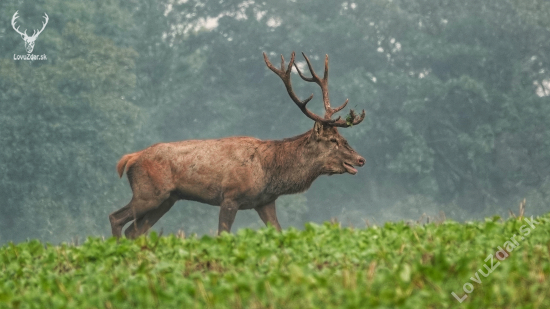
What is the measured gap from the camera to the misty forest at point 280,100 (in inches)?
1500

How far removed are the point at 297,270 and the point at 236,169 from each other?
22.1 ft

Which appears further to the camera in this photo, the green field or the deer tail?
the deer tail

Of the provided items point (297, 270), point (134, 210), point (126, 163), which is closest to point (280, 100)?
point (126, 163)

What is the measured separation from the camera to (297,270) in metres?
5.90

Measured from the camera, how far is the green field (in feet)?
18.5

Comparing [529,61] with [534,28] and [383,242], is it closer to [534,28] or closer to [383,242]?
[534,28]

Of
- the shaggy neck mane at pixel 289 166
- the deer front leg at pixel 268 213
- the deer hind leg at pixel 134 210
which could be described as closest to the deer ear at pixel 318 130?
the shaggy neck mane at pixel 289 166

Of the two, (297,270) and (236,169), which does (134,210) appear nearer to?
(236,169)

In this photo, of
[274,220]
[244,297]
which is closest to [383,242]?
[244,297]

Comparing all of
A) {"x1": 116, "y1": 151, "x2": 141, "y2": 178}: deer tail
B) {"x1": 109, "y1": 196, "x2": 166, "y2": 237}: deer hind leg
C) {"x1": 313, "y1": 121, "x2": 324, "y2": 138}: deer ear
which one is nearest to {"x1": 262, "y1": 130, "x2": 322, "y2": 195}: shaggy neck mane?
{"x1": 313, "y1": 121, "x2": 324, "y2": 138}: deer ear

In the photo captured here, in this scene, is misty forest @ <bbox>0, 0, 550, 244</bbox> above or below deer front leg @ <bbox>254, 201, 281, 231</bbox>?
above

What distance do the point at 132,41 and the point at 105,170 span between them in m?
7.87

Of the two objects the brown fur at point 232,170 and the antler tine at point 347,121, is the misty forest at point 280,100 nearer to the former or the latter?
the brown fur at point 232,170

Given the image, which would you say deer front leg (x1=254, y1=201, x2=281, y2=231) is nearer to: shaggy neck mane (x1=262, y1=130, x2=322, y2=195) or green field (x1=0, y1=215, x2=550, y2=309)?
shaggy neck mane (x1=262, y1=130, x2=322, y2=195)
